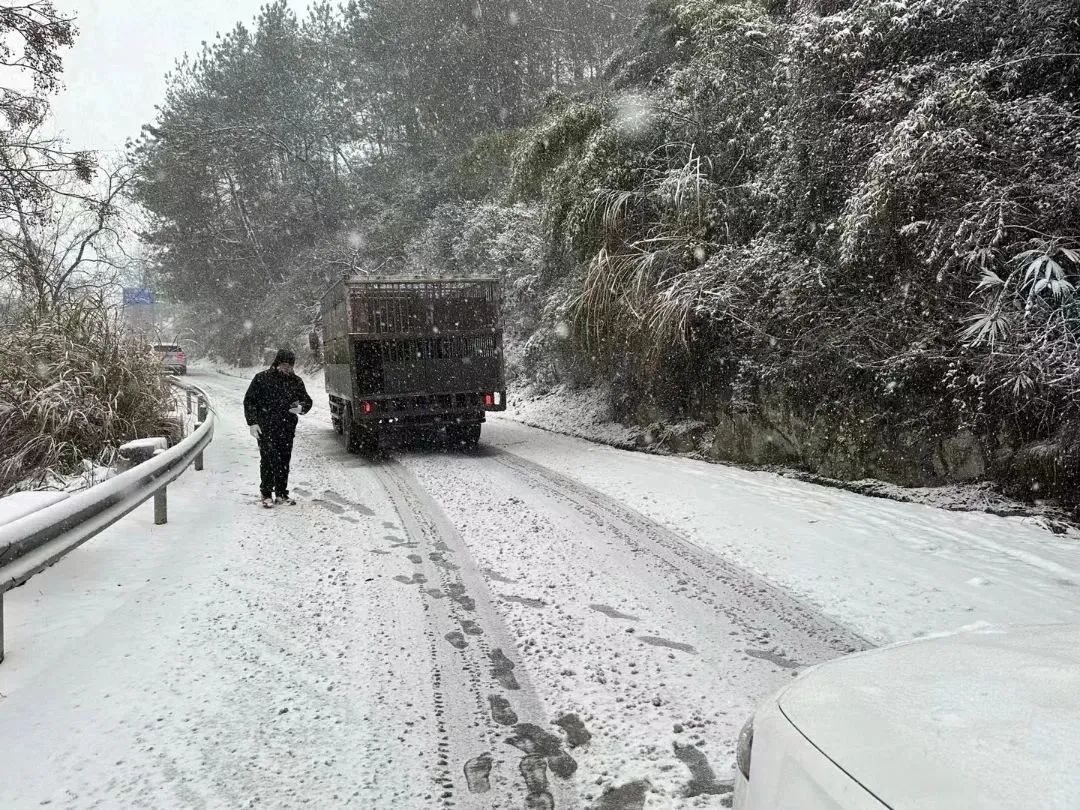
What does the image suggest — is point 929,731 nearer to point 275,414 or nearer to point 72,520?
point 72,520

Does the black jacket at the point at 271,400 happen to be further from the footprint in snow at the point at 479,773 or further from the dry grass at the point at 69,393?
the footprint in snow at the point at 479,773

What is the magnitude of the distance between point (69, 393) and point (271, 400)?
11.1 feet

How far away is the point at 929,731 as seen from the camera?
1.56 meters

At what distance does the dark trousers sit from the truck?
3442 millimetres

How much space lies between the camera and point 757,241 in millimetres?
10172

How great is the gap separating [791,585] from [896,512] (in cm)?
281

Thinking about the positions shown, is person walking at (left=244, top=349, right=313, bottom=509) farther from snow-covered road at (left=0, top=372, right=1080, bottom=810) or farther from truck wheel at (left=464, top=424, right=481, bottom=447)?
truck wheel at (left=464, top=424, right=481, bottom=447)

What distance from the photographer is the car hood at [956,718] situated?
134 centimetres

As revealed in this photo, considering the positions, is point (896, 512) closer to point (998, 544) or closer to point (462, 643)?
A: point (998, 544)

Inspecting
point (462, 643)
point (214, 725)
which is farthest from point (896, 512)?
point (214, 725)

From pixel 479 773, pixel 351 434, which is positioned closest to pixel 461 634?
pixel 479 773

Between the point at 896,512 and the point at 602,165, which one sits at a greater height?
the point at 602,165

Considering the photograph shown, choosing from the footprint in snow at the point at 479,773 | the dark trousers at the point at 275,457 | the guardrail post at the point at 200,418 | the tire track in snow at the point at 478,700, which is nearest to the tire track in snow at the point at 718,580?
the tire track in snow at the point at 478,700

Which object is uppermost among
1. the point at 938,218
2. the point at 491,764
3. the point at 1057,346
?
the point at 938,218
